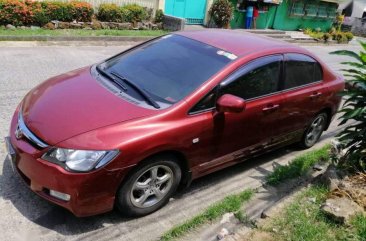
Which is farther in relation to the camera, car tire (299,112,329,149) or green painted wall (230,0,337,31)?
green painted wall (230,0,337,31)

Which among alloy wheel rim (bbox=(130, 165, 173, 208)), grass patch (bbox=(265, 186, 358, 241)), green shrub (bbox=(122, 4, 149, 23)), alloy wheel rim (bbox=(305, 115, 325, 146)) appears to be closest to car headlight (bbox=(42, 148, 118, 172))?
alloy wheel rim (bbox=(130, 165, 173, 208))

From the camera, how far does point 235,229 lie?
3.81m

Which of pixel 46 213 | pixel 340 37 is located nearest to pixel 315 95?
pixel 46 213

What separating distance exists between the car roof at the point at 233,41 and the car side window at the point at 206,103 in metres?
0.72

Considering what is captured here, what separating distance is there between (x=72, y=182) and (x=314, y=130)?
4.19 meters

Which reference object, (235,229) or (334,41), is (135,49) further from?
(334,41)

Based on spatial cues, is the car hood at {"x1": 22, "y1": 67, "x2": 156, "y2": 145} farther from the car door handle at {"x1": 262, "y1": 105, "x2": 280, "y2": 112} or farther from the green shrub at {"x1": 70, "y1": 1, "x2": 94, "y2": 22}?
the green shrub at {"x1": 70, "y1": 1, "x2": 94, "y2": 22}

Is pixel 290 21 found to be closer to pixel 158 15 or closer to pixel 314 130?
pixel 158 15

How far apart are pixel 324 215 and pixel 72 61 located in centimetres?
728

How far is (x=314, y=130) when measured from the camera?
628cm

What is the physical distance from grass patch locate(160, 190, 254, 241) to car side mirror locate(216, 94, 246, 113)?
1.01 meters

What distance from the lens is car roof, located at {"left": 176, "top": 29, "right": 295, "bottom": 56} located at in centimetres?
477

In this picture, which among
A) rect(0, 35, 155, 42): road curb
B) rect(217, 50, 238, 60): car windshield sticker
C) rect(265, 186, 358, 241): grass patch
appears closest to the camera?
rect(265, 186, 358, 241): grass patch

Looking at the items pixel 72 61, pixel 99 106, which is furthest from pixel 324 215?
pixel 72 61
